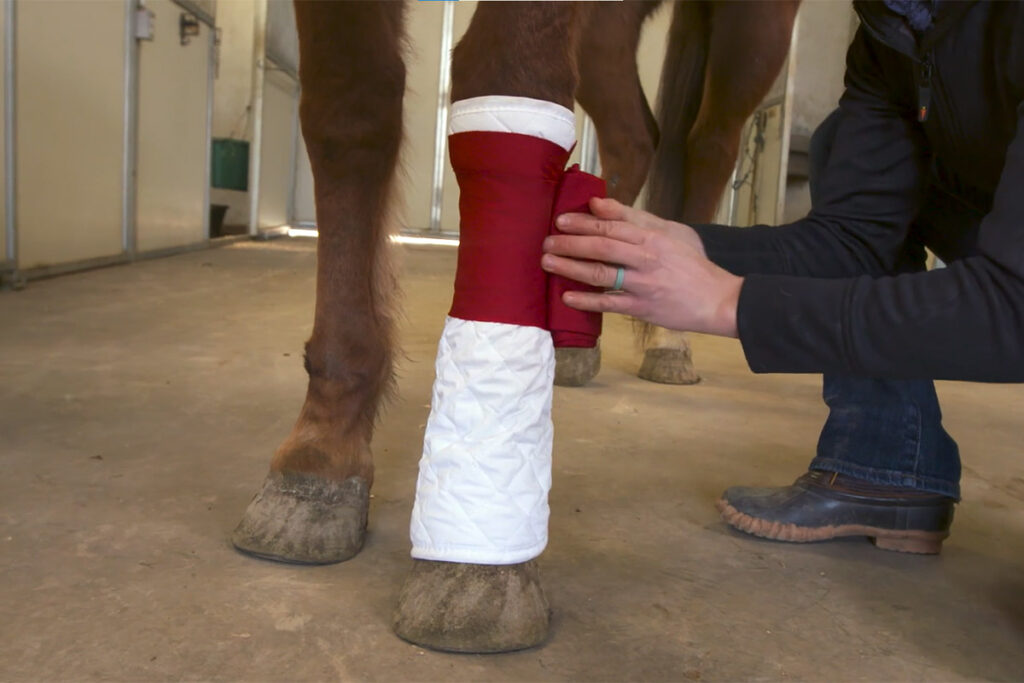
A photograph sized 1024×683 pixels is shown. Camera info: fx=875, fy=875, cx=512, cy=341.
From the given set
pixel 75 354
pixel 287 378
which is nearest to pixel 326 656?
pixel 287 378

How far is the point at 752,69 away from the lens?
2.00 m

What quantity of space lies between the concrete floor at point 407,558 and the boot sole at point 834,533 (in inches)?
0.7

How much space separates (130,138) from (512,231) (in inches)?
151

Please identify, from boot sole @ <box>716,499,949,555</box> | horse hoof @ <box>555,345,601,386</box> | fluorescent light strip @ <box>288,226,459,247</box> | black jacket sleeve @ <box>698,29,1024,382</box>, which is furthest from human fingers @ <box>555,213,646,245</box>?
fluorescent light strip @ <box>288,226,459,247</box>

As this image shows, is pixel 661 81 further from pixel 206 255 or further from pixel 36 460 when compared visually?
pixel 206 255

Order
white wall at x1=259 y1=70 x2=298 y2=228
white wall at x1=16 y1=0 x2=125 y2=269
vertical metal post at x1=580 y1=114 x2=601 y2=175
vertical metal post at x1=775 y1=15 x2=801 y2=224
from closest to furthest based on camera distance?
white wall at x1=16 y1=0 x2=125 y2=269
vertical metal post at x1=775 y1=15 x2=801 y2=224
white wall at x1=259 y1=70 x2=298 y2=228
vertical metal post at x1=580 y1=114 x2=601 y2=175

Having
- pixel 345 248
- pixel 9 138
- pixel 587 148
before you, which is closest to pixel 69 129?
pixel 9 138

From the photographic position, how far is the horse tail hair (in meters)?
2.15

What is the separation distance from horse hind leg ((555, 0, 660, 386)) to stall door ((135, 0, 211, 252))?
2.85 m

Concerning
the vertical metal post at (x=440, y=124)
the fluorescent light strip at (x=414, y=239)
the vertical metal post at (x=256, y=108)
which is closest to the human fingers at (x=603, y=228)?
the fluorescent light strip at (x=414, y=239)

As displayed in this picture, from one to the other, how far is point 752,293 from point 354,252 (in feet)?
1.63

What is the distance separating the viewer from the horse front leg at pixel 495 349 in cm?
75

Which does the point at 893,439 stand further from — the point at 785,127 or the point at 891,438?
the point at 785,127

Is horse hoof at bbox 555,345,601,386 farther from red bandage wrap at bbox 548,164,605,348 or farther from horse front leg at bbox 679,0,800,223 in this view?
red bandage wrap at bbox 548,164,605,348
